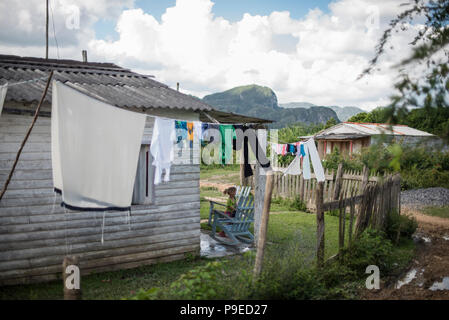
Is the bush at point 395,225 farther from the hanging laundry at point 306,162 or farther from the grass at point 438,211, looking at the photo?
the grass at point 438,211

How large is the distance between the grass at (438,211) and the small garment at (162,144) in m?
10.4

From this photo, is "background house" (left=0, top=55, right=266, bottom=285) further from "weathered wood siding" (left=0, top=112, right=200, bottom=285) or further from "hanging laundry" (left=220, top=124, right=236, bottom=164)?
"hanging laundry" (left=220, top=124, right=236, bottom=164)

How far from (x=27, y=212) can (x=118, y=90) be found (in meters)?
2.69

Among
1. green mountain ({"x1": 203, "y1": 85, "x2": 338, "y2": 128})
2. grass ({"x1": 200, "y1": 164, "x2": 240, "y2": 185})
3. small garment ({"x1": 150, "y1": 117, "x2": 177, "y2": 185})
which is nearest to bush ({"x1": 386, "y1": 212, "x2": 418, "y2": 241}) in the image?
small garment ({"x1": 150, "y1": 117, "x2": 177, "y2": 185})

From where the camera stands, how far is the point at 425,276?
6461 mm

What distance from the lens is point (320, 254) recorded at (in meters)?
5.87

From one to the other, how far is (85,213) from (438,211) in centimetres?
1155

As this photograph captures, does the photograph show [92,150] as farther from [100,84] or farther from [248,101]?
[248,101]

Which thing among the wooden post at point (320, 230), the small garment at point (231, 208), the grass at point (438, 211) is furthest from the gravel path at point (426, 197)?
the wooden post at point (320, 230)

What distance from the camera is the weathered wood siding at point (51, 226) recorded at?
5938 millimetres

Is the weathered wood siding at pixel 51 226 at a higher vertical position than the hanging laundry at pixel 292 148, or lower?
lower

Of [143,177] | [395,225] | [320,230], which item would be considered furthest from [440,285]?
[143,177]
